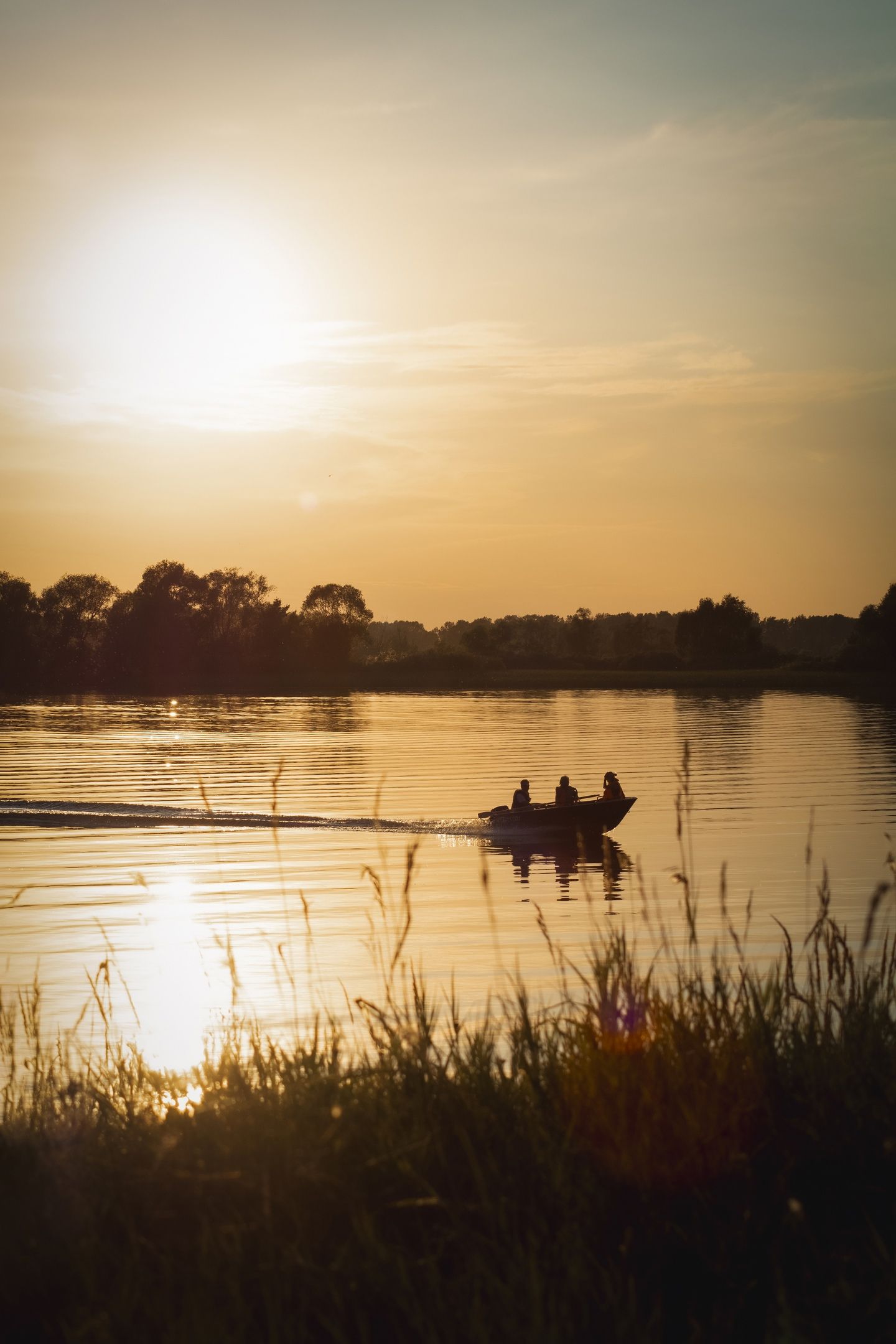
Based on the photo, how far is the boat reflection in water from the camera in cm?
2967

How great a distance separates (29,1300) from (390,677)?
516ft

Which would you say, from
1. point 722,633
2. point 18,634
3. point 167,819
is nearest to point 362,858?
point 167,819

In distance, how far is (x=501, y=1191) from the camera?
17.0 ft

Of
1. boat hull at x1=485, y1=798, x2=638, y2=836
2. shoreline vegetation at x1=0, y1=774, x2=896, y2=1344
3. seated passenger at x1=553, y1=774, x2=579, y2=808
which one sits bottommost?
boat hull at x1=485, y1=798, x2=638, y2=836

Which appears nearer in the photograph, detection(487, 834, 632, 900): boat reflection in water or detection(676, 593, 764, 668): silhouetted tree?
detection(487, 834, 632, 900): boat reflection in water

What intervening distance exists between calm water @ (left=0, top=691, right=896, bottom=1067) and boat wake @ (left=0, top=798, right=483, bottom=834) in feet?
0.64

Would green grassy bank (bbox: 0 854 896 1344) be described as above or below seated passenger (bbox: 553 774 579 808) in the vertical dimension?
above

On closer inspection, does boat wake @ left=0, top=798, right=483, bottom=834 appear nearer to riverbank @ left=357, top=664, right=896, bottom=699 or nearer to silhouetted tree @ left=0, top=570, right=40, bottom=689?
riverbank @ left=357, top=664, right=896, bottom=699

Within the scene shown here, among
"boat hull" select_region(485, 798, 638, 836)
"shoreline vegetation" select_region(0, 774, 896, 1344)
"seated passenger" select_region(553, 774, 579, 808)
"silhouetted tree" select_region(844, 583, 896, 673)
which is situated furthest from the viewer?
"silhouetted tree" select_region(844, 583, 896, 673)

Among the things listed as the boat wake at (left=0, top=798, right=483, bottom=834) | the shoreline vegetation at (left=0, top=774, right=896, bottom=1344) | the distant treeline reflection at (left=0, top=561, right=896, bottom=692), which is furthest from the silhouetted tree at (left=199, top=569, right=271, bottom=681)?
the shoreline vegetation at (left=0, top=774, right=896, bottom=1344)

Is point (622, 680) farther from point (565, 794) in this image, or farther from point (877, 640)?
point (565, 794)

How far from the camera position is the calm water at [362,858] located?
16.4m

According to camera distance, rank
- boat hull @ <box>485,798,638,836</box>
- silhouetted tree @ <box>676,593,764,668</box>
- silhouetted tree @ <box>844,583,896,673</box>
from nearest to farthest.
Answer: boat hull @ <box>485,798,638,836</box> < silhouetted tree @ <box>844,583,896,673</box> < silhouetted tree @ <box>676,593,764,668</box>

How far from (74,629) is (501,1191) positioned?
542 ft
